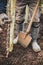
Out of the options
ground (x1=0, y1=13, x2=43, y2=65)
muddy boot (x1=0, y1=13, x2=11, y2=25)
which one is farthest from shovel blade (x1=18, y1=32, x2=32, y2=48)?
muddy boot (x1=0, y1=13, x2=11, y2=25)

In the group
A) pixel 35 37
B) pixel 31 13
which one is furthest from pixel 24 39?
pixel 31 13

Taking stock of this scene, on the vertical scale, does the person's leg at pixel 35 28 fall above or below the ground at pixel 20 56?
above

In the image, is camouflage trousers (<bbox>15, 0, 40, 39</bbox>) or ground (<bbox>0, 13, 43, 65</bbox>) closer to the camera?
ground (<bbox>0, 13, 43, 65</bbox>)

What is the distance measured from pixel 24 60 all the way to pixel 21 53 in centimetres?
13

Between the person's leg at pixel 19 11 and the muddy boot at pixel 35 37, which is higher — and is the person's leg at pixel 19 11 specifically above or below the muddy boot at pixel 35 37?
above

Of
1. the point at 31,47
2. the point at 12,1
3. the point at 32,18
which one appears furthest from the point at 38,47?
the point at 12,1

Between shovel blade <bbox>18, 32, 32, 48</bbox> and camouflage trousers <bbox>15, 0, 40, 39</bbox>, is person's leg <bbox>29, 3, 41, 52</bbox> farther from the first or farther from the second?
shovel blade <bbox>18, 32, 32, 48</bbox>

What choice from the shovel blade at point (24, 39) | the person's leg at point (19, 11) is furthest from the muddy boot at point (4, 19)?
the shovel blade at point (24, 39)

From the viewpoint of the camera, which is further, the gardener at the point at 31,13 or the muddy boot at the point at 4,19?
the gardener at the point at 31,13

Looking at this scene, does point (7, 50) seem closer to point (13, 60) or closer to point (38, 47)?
point (13, 60)

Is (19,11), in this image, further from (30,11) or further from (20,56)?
(20,56)

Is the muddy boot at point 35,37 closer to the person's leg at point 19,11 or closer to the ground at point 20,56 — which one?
the ground at point 20,56

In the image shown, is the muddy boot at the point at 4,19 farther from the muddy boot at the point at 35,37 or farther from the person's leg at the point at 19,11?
the muddy boot at the point at 35,37

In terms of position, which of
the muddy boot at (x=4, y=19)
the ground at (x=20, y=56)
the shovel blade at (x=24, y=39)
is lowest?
the ground at (x=20, y=56)
